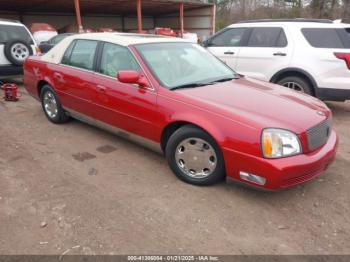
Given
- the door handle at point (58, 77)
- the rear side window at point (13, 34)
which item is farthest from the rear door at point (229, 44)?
the rear side window at point (13, 34)

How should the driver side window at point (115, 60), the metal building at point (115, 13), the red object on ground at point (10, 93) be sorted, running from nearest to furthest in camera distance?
the driver side window at point (115, 60) < the red object on ground at point (10, 93) < the metal building at point (115, 13)

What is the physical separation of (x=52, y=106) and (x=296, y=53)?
4.55 metres

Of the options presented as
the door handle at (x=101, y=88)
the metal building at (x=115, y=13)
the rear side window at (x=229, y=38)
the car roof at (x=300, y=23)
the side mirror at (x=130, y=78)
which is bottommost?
the door handle at (x=101, y=88)

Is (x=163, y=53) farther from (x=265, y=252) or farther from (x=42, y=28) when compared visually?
(x=42, y=28)

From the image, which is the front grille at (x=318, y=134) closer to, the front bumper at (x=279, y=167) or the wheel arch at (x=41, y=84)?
the front bumper at (x=279, y=167)

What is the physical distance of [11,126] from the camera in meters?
5.55

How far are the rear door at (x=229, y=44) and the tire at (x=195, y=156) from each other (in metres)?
4.18

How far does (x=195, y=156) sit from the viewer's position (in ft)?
11.4

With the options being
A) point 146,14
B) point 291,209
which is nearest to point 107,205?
point 291,209

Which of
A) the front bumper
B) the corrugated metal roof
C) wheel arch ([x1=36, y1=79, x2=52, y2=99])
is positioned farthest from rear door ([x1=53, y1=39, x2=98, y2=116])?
the corrugated metal roof

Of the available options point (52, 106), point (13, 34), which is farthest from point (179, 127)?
point (13, 34)

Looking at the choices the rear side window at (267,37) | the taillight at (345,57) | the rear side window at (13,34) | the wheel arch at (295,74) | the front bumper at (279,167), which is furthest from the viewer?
the rear side window at (13,34)

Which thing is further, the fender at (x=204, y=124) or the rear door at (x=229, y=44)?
the rear door at (x=229, y=44)

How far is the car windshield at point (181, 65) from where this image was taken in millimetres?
3902
